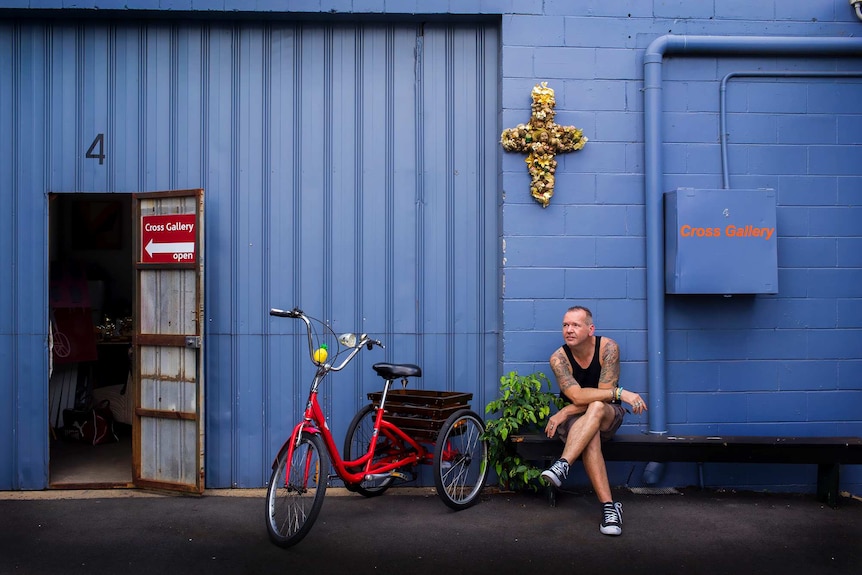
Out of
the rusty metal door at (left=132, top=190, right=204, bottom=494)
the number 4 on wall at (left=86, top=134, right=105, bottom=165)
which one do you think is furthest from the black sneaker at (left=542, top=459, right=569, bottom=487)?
the number 4 on wall at (left=86, top=134, right=105, bottom=165)

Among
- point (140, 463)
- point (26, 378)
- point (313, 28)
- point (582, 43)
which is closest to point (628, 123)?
point (582, 43)

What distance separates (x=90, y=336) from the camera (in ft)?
26.8

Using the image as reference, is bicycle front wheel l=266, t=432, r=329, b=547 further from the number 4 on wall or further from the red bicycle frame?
the number 4 on wall

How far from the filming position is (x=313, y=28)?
6156mm

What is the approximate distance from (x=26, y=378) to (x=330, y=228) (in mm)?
2550

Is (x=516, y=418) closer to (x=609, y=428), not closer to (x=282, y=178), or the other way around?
(x=609, y=428)

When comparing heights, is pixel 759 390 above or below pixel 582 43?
below

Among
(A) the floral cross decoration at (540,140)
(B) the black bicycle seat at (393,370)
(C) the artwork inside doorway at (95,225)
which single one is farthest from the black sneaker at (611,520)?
(C) the artwork inside doorway at (95,225)

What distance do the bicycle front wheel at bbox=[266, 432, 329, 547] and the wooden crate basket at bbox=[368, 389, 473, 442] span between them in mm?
846

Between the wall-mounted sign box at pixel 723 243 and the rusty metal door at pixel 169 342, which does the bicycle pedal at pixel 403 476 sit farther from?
the wall-mounted sign box at pixel 723 243

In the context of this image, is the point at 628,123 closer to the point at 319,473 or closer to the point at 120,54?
the point at 319,473

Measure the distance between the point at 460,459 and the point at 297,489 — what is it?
137 centimetres

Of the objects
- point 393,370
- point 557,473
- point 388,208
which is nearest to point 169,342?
point 393,370

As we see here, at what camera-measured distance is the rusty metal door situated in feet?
19.0
